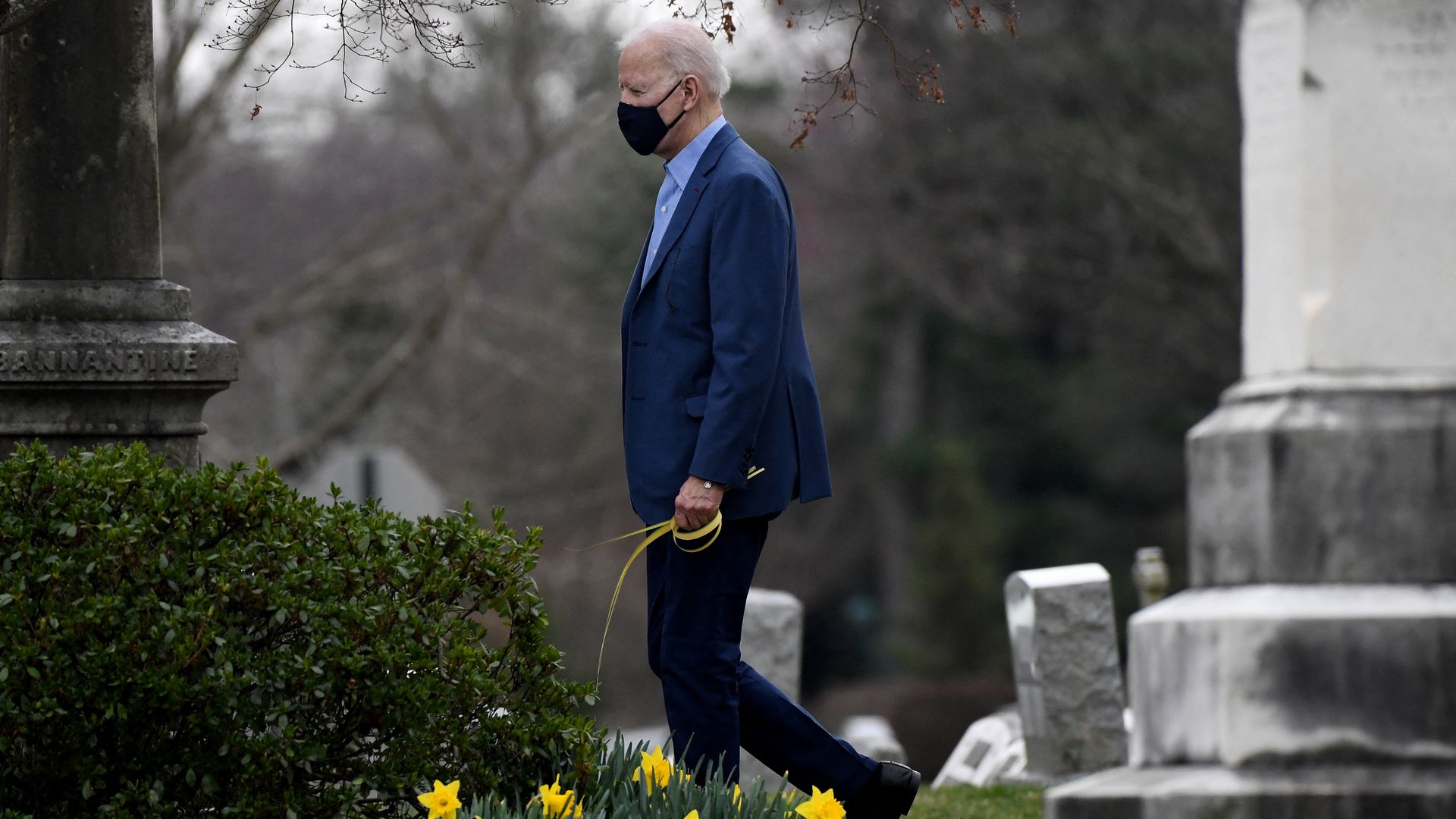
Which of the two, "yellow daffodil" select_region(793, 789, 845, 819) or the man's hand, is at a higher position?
the man's hand

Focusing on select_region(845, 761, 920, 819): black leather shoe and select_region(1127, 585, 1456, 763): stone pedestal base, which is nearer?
select_region(845, 761, 920, 819): black leather shoe

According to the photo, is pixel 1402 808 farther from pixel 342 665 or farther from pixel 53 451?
pixel 53 451

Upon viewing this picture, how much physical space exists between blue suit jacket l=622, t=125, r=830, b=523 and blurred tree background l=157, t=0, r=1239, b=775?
11.1 meters

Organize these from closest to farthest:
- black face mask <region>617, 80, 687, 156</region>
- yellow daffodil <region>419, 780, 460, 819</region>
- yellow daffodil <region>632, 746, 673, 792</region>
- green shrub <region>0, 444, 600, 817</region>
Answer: yellow daffodil <region>419, 780, 460, 819</region>
green shrub <region>0, 444, 600, 817</region>
yellow daffodil <region>632, 746, 673, 792</region>
black face mask <region>617, 80, 687, 156</region>

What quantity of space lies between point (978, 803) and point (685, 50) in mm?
3363

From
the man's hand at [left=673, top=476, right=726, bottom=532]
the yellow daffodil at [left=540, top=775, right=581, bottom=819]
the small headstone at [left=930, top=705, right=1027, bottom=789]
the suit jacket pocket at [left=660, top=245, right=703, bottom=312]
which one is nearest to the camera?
the yellow daffodil at [left=540, top=775, right=581, bottom=819]

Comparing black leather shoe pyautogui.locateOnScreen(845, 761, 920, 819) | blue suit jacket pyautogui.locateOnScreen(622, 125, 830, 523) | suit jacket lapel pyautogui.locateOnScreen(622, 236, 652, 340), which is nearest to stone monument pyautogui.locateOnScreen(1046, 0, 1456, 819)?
black leather shoe pyautogui.locateOnScreen(845, 761, 920, 819)

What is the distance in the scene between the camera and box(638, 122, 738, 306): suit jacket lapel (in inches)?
177

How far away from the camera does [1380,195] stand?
17.2 feet

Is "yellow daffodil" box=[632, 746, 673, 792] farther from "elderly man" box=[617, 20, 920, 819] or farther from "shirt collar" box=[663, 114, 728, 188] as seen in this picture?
"shirt collar" box=[663, 114, 728, 188]

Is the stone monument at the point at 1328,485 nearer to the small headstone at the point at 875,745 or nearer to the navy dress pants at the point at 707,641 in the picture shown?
the navy dress pants at the point at 707,641

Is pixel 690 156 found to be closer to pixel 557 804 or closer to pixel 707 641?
pixel 707 641

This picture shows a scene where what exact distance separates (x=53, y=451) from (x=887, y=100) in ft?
82.1

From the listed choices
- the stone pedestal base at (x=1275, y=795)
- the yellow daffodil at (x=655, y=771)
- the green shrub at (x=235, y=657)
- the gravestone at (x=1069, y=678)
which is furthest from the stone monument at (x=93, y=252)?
the gravestone at (x=1069, y=678)
